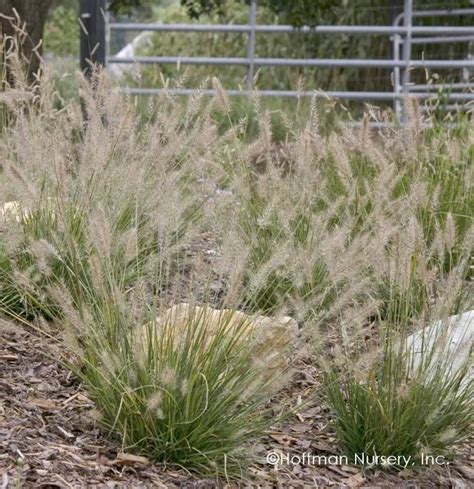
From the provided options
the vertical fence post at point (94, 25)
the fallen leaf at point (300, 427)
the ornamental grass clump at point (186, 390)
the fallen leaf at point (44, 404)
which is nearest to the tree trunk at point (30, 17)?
the vertical fence post at point (94, 25)

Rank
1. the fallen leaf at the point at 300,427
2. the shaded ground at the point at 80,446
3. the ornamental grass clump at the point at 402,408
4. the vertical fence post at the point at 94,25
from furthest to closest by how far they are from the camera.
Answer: the vertical fence post at the point at 94,25
the fallen leaf at the point at 300,427
the ornamental grass clump at the point at 402,408
the shaded ground at the point at 80,446

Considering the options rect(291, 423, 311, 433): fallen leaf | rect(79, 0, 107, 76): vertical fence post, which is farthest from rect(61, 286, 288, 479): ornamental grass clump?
rect(79, 0, 107, 76): vertical fence post

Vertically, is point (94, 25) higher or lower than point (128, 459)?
higher

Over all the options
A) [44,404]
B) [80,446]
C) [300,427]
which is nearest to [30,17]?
[44,404]

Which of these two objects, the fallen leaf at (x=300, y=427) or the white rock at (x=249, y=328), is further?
the fallen leaf at (x=300, y=427)

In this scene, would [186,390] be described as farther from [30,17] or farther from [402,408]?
[30,17]

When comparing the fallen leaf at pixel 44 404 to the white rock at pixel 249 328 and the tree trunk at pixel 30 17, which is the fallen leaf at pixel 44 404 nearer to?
the white rock at pixel 249 328

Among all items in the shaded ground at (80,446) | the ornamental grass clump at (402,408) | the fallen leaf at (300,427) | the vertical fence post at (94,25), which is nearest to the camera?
the shaded ground at (80,446)

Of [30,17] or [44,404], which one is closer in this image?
[44,404]

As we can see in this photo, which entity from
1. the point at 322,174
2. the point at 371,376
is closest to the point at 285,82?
the point at 322,174

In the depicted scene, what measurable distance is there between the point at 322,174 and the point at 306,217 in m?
0.85

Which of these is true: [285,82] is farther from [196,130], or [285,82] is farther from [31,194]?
[31,194]

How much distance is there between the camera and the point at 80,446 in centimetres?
329

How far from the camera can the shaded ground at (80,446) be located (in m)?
3.10
